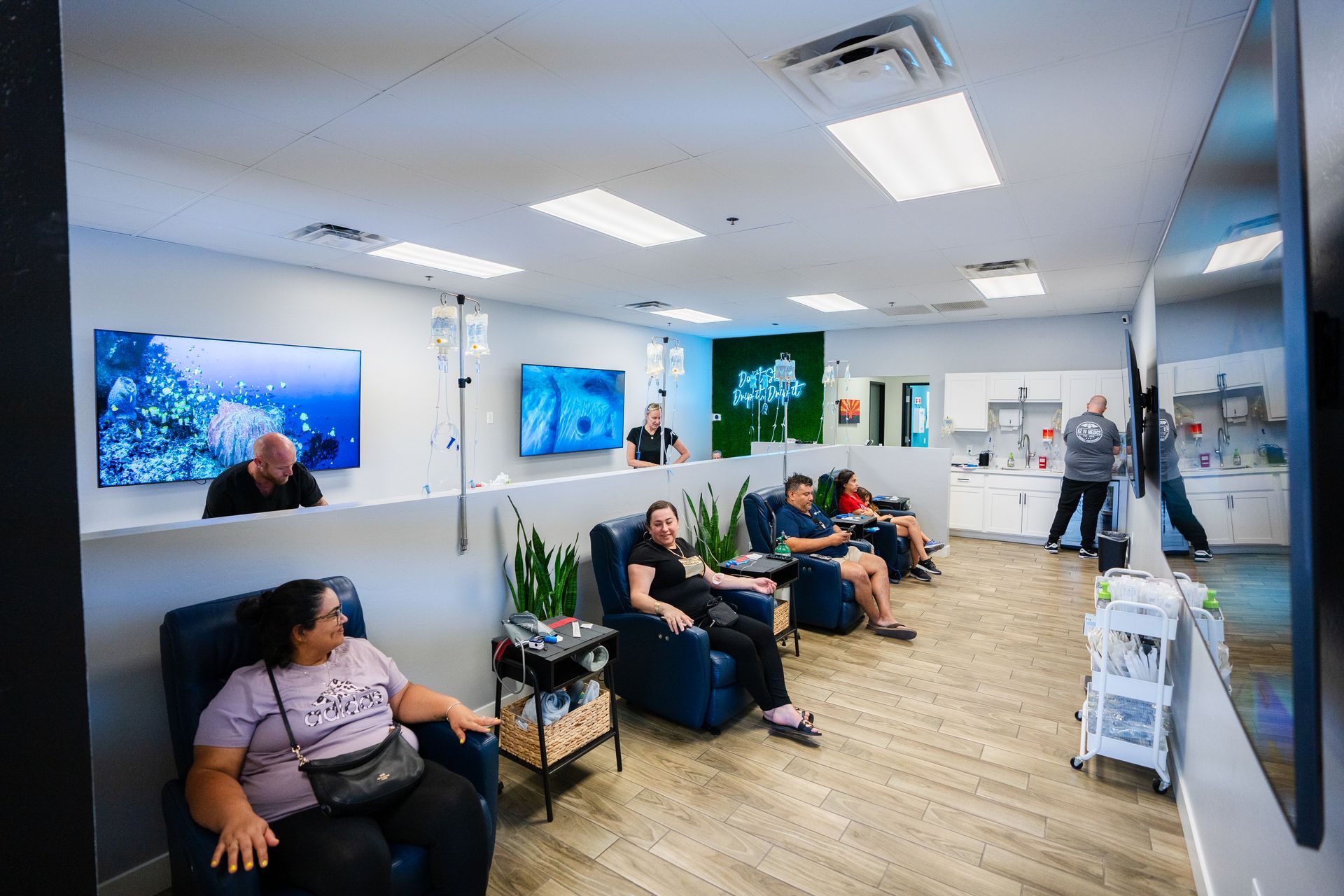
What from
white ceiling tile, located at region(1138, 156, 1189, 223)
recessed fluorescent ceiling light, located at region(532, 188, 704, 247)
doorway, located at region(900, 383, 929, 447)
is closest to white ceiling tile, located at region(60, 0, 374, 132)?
recessed fluorescent ceiling light, located at region(532, 188, 704, 247)

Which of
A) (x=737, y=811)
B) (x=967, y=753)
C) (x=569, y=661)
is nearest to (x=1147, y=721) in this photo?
(x=967, y=753)

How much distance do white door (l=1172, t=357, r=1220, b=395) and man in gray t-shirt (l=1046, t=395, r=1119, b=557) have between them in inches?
211

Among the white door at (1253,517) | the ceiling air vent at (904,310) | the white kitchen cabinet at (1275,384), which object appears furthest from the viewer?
the ceiling air vent at (904,310)

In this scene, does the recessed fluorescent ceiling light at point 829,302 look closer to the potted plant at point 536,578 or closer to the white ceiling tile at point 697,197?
the white ceiling tile at point 697,197

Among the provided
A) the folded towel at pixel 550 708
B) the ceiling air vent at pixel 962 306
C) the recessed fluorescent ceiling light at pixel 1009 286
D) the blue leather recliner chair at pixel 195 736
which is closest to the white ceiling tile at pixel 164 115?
the blue leather recliner chair at pixel 195 736

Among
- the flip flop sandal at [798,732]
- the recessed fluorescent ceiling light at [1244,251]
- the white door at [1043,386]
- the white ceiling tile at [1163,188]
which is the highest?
the white ceiling tile at [1163,188]

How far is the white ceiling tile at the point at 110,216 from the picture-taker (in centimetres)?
354

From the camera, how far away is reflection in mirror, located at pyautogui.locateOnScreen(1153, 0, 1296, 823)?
93cm

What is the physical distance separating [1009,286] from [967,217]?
2.46 m

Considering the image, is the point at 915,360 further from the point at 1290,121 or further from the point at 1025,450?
the point at 1290,121

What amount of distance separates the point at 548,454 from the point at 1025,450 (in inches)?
230

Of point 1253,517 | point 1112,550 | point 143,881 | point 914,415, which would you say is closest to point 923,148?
point 1253,517

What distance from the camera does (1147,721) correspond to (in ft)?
9.38

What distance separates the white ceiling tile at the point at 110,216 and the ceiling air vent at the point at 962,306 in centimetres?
→ 668
